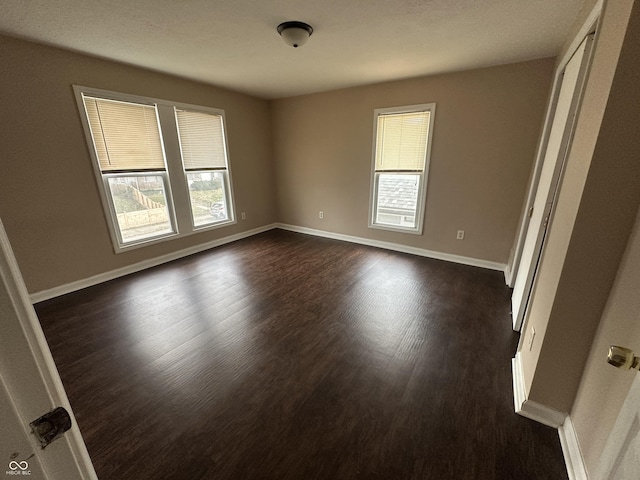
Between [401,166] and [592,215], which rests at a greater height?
[401,166]

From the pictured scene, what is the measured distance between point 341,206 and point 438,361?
122 inches

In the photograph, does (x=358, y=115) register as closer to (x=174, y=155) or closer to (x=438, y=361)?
(x=174, y=155)

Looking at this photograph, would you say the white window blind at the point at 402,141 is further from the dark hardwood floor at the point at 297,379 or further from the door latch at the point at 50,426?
the door latch at the point at 50,426

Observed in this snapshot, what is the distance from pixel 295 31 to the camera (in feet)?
6.83

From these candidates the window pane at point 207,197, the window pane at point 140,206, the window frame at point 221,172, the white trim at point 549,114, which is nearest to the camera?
the white trim at point 549,114

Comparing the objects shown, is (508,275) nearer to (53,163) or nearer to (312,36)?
(312,36)

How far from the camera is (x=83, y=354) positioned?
2.01 metres

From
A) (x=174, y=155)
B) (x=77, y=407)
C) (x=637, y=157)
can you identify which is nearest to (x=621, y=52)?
(x=637, y=157)

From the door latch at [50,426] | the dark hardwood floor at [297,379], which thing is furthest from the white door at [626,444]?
the door latch at [50,426]

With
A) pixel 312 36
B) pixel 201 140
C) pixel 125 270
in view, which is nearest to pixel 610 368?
pixel 312 36

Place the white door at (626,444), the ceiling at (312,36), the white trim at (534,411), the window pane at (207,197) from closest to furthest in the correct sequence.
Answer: the white door at (626,444) → the white trim at (534,411) → the ceiling at (312,36) → the window pane at (207,197)

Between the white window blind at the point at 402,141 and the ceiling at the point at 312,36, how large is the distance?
592 millimetres

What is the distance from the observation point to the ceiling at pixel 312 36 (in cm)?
186

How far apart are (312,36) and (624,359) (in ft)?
9.19
